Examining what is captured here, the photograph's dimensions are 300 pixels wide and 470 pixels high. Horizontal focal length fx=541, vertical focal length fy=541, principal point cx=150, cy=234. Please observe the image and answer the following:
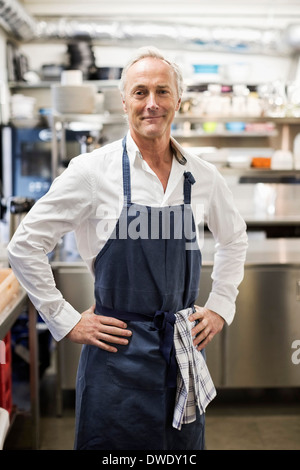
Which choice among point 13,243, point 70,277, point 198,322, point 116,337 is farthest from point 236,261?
point 70,277

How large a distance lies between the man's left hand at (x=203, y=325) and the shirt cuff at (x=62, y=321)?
0.36 meters

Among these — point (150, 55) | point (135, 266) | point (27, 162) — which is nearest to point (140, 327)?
point (135, 266)

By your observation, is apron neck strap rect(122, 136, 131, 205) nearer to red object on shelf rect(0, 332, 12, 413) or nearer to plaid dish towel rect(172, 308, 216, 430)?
plaid dish towel rect(172, 308, 216, 430)

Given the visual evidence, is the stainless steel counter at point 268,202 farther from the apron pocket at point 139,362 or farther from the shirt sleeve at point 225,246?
the apron pocket at point 139,362

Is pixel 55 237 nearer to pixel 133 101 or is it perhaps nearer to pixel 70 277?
pixel 133 101

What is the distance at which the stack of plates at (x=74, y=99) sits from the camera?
11.6 ft

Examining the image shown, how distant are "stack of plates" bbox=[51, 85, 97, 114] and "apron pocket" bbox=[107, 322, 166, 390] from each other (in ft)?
7.41

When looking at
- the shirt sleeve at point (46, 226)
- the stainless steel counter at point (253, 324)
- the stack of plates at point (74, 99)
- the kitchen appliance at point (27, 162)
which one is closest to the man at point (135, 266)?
the shirt sleeve at point (46, 226)

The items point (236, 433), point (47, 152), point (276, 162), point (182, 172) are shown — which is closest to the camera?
point (182, 172)

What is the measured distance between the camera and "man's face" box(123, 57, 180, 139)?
153cm

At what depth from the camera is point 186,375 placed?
1650 mm

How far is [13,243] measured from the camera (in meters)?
1.57

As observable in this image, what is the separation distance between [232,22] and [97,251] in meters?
5.97

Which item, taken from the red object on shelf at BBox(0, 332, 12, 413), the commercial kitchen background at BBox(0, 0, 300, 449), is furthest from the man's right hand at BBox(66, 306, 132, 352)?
the red object on shelf at BBox(0, 332, 12, 413)
